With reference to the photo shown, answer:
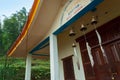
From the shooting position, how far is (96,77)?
Answer: 4090 mm

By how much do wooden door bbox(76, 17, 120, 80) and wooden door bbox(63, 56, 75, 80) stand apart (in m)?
0.96

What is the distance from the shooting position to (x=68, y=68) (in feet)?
17.9

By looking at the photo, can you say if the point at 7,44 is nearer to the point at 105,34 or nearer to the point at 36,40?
the point at 36,40

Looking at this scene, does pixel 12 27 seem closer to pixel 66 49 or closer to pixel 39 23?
pixel 66 49

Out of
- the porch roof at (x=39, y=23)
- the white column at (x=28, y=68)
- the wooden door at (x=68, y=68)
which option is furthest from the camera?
the white column at (x=28, y=68)

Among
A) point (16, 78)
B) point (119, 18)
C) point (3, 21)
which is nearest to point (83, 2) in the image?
point (119, 18)

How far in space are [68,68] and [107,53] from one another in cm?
197

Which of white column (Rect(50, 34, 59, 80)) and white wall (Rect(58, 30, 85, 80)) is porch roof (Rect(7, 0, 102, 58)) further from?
white wall (Rect(58, 30, 85, 80))

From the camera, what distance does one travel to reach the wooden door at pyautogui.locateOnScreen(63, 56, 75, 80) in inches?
207

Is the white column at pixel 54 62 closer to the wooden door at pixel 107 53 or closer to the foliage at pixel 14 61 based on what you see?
the wooden door at pixel 107 53

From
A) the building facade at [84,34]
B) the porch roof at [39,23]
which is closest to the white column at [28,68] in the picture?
the porch roof at [39,23]

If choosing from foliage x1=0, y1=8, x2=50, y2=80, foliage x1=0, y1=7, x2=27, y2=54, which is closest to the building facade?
foliage x1=0, y1=8, x2=50, y2=80

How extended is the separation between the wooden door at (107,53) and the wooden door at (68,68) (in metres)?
0.96

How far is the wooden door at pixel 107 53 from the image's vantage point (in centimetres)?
357
